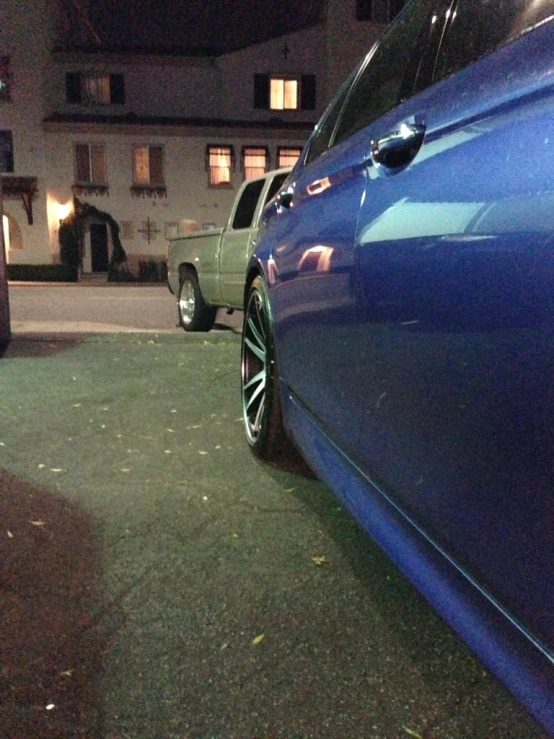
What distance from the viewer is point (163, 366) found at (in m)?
5.64

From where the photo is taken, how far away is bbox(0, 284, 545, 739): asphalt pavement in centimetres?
168

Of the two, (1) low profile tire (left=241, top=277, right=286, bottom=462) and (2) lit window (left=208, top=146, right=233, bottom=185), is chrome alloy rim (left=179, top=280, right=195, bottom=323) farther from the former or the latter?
(2) lit window (left=208, top=146, right=233, bottom=185)

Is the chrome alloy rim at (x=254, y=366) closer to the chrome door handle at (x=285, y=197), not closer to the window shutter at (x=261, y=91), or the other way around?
the chrome door handle at (x=285, y=197)

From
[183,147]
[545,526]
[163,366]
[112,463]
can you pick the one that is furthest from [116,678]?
[183,147]

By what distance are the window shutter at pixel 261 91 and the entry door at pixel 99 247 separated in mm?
8610

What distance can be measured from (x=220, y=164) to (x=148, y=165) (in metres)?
3.16

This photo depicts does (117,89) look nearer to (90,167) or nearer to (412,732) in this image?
(90,167)

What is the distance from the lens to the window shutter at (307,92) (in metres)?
28.5

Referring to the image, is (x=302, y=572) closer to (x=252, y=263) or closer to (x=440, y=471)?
(x=440, y=471)

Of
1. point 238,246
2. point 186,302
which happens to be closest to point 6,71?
point 186,302

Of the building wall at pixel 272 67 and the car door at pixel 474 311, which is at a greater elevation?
the building wall at pixel 272 67

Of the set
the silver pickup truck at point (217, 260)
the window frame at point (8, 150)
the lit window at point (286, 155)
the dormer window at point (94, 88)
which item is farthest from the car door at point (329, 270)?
the dormer window at point (94, 88)

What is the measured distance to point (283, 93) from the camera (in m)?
29.1

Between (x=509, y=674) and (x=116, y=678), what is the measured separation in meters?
1.07
